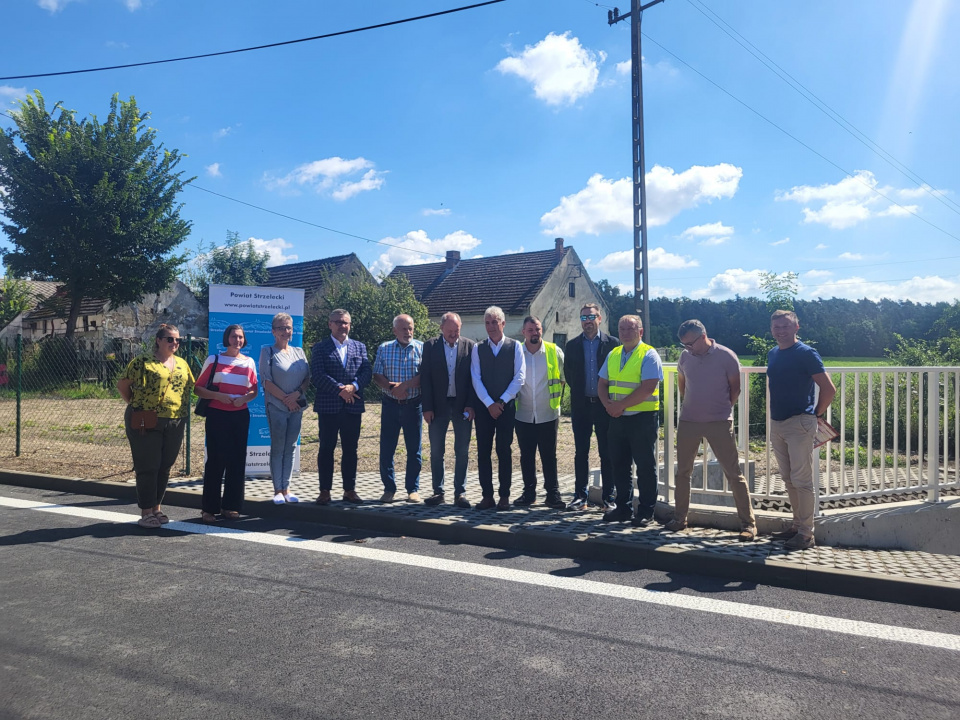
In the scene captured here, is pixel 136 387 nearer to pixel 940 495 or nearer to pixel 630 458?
pixel 630 458

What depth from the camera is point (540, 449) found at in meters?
7.51

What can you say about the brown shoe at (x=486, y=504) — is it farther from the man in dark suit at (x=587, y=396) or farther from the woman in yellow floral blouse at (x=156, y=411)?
the woman in yellow floral blouse at (x=156, y=411)

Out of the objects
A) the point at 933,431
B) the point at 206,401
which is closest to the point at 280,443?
the point at 206,401

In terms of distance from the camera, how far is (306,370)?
7.80 meters

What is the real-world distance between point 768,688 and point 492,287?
38201 millimetres

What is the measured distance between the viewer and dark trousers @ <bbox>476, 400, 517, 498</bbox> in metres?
7.37

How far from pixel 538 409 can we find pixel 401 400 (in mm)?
1428

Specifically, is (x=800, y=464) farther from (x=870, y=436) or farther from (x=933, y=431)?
(x=933, y=431)

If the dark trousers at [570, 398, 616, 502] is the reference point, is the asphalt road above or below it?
below

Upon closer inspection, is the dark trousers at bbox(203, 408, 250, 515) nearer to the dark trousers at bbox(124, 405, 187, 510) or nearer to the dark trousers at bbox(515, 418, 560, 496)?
the dark trousers at bbox(124, 405, 187, 510)

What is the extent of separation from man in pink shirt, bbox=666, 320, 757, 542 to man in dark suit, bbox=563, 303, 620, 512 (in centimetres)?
99

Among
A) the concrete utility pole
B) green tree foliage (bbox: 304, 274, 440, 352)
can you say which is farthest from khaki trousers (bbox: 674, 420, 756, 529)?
green tree foliage (bbox: 304, 274, 440, 352)

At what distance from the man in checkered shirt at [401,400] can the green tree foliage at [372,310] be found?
17.7 m

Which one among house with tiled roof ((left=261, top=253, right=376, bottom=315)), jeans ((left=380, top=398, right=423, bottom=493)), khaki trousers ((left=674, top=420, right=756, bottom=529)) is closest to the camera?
khaki trousers ((left=674, top=420, right=756, bottom=529))
